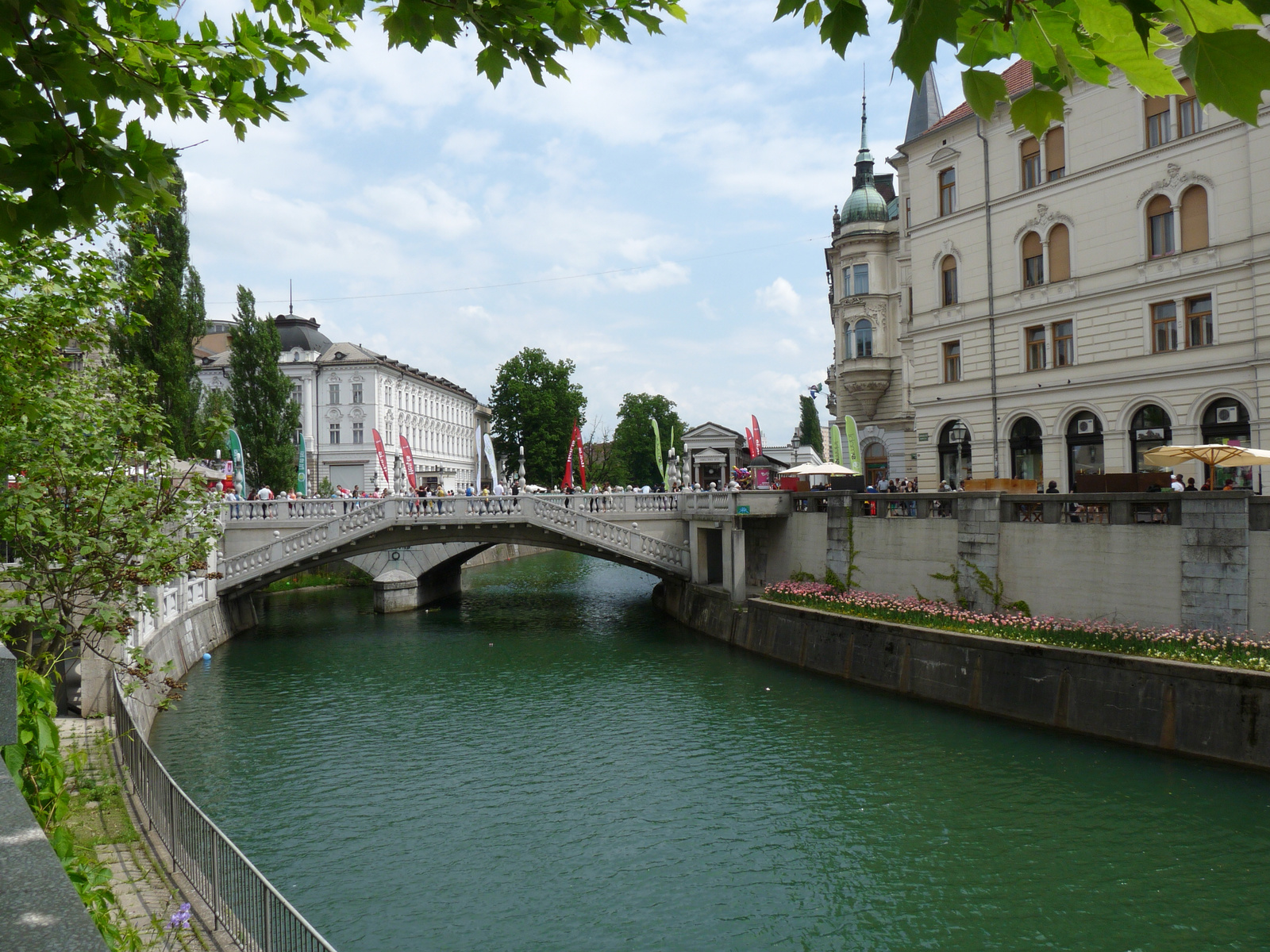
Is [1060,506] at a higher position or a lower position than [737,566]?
higher

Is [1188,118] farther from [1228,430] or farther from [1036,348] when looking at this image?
[1228,430]

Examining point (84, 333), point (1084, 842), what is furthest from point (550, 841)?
point (84, 333)

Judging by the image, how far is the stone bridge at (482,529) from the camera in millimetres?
35094

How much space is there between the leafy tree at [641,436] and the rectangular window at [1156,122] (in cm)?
7538

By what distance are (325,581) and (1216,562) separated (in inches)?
1660

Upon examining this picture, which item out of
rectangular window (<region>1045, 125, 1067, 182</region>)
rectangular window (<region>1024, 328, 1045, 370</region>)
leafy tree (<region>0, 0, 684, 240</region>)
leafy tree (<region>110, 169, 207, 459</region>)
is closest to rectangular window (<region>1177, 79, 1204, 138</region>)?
rectangular window (<region>1045, 125, 1067, 182</region>)

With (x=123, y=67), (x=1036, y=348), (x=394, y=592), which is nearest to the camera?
(x=123, y=67)

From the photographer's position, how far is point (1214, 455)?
839 inches

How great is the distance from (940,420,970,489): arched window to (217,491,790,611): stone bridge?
9394mm

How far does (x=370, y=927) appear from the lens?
12.3 m

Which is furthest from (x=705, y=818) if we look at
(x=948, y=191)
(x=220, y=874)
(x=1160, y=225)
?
(x=948, y=191)

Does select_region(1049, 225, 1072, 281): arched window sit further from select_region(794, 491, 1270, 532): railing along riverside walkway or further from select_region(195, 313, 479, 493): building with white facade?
select_region(195, 313, 479, 493): building with white facade

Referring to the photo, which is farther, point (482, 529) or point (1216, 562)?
point (482, 529)

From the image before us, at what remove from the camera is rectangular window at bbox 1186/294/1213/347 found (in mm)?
28047
